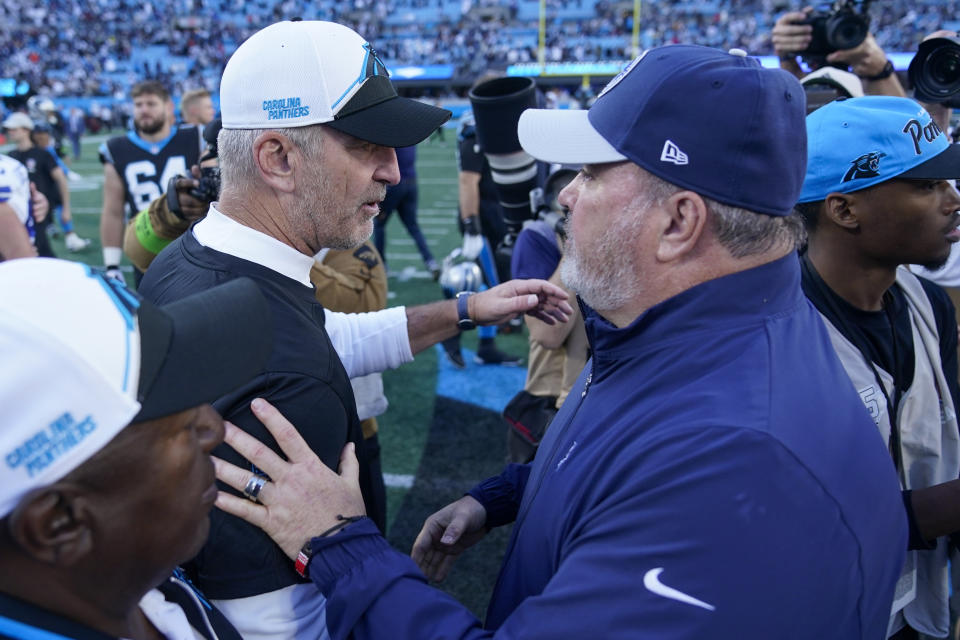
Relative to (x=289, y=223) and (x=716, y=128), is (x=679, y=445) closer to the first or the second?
(x=716, y=128)

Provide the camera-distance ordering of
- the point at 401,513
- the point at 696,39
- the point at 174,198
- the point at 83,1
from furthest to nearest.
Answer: the point at 83,1
the point at 696,39
the point at 401,513
the point at 174,198

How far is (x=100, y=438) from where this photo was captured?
81 centimetres

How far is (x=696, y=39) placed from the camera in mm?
34531

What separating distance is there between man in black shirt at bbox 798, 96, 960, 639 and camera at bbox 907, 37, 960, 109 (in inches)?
45.8

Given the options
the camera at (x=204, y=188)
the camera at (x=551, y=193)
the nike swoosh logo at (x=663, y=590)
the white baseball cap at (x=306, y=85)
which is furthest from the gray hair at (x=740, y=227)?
the camera at (x=204, y=188)

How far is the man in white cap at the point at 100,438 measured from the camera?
2.52ft

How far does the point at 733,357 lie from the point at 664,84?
478 millimetres

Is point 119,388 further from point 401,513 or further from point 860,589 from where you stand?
point 401,513

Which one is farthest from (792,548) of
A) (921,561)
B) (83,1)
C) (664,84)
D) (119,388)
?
(83,1)

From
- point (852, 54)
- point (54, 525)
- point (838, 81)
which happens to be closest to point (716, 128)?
point (54, 525)

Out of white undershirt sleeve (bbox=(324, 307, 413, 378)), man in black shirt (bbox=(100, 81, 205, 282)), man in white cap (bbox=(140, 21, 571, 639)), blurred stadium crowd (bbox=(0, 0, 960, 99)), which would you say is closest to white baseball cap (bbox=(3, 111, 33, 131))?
man in black shirt (bbox=(100, 81, 205, 282))

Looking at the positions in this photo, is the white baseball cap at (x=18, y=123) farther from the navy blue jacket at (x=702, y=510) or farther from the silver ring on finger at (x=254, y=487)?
the navy blue jacket at (x=702, y=510)

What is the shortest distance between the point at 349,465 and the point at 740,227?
84cm

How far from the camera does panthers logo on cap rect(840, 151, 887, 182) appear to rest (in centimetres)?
179
